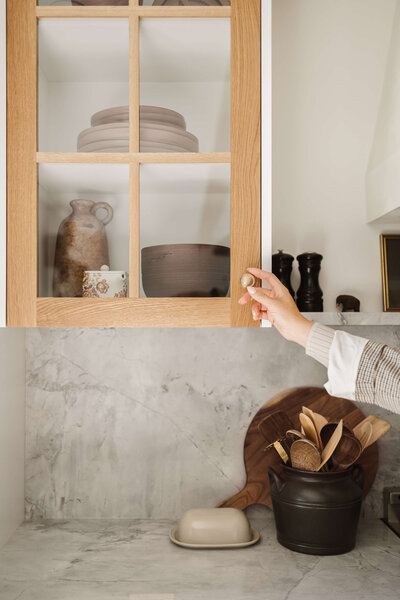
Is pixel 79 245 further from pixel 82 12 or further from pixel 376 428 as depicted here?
pixel 376 428

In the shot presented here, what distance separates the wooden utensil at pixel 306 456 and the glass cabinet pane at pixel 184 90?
763mm

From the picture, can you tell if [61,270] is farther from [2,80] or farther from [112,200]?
[2,80]

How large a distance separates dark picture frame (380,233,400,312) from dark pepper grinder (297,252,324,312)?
0.23 meters

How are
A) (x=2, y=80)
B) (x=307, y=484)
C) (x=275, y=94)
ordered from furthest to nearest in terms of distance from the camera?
(x=275, y=94) < (x=307, y=484) < (x=2, y=80)

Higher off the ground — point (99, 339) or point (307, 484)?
point (99, 339)

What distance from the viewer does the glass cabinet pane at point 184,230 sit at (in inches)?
47.2

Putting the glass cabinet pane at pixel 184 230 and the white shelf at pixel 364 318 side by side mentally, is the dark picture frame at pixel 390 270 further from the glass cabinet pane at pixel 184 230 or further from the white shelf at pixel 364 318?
the glass cabinet pane at pixel 184 230

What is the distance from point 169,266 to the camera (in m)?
1.20

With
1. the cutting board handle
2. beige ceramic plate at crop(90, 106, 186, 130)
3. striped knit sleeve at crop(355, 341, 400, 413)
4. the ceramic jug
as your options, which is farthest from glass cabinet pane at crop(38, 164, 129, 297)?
the cutting board handle

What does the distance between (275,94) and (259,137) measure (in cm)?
47

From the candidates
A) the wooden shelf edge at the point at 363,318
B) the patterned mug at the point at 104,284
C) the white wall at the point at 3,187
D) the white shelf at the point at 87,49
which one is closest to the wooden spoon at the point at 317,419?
the wooden shelf edge at the point at 363,318

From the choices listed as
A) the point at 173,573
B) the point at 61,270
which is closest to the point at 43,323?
the point at 61,270

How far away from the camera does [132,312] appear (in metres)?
1.20

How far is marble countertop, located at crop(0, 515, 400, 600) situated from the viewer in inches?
45.8
